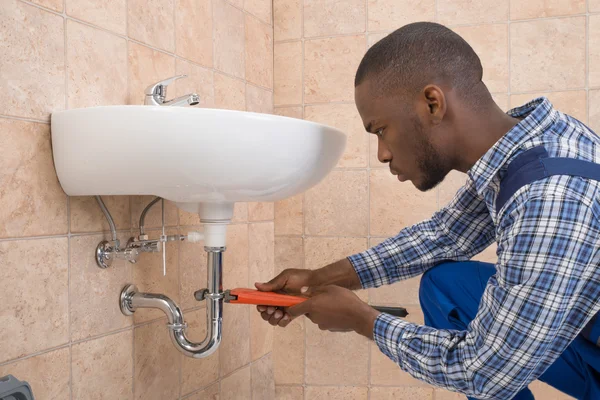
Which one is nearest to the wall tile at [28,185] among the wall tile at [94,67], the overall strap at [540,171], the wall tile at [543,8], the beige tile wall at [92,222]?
the beige tile wall at [92,222]

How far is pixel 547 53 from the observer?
1673 mm

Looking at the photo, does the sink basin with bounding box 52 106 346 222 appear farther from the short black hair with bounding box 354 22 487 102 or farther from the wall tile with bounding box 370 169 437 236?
the wall tile with bounding box 370 169 437 236

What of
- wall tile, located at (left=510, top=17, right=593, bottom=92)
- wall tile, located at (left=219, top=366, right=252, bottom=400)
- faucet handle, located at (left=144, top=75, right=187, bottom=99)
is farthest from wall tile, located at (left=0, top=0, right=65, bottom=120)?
wall tile, located at (left=510, top=17, right=593, bottom=92)

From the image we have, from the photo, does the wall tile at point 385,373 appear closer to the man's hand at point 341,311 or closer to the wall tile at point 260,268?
the wall tile at point 260,268

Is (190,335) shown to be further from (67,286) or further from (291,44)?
(291,44)

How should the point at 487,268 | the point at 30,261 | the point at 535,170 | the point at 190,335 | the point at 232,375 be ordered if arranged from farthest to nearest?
the point at 232,375
the point at 190,335
the point at 487,268
the point at 30,261
the point at 535,170

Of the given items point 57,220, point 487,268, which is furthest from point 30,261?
point 487,268

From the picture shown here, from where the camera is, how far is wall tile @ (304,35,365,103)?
1825 millimetres

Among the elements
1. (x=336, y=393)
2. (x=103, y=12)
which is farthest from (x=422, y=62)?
(x=336, y=393)

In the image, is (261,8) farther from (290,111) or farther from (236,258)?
(236,258)

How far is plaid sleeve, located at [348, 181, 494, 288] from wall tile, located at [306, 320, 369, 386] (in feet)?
1.77

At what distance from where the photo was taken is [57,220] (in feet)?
3.51

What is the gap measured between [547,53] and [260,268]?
1.03 meters

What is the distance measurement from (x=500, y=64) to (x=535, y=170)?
3.00ft
